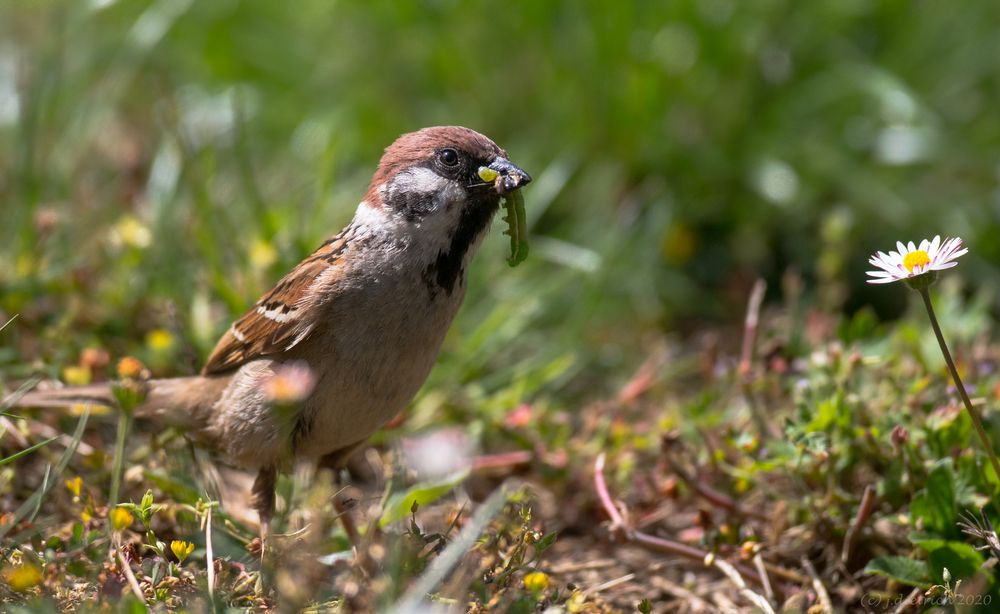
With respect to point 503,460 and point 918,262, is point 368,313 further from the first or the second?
point 918,262

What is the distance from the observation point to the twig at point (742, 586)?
2621 millimetres

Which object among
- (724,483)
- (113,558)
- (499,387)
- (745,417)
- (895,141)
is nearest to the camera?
(113,558)

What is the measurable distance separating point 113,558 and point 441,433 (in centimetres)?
139

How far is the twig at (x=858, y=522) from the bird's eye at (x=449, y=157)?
4.63ft

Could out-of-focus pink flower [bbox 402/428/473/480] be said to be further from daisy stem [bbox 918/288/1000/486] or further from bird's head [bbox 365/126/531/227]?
daisy stem [bbox 918/288/1000/486]

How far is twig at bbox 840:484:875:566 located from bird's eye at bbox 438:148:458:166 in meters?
1.41

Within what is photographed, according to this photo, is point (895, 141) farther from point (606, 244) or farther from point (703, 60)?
point (606, 244)

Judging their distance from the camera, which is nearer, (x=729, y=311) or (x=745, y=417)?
(x=745, y=417)

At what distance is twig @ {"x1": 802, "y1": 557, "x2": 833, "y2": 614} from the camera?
2.71 m

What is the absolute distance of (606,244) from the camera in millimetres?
4703

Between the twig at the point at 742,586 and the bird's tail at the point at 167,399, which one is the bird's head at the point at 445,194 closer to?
the bird's tail at the point at 167,399

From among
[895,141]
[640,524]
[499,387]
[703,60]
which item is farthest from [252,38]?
[640,524]

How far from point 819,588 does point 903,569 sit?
26 centimetres

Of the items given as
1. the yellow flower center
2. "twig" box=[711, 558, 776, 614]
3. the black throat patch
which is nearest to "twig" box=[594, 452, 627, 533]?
"twig" box=[711, 558, 776, 614]
